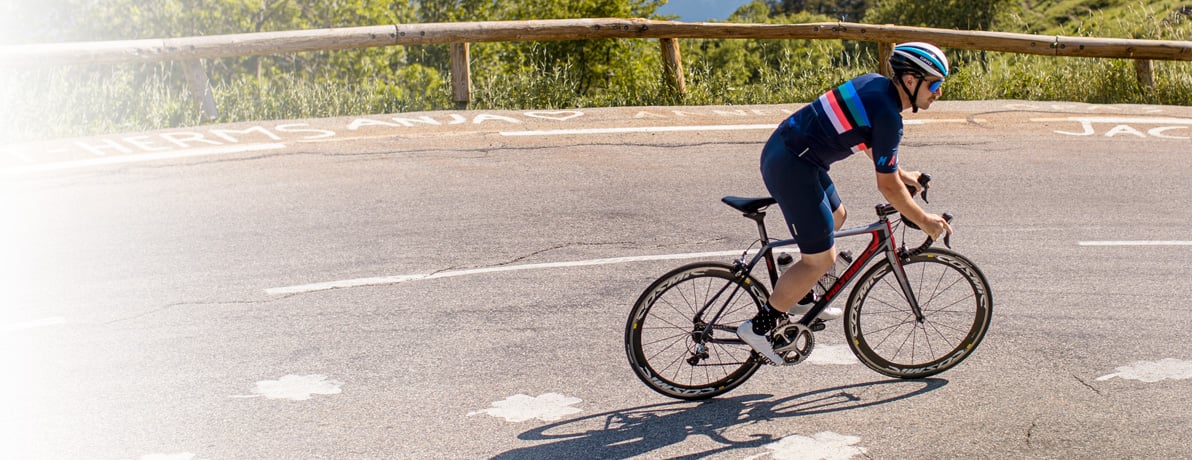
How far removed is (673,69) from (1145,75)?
6455mm

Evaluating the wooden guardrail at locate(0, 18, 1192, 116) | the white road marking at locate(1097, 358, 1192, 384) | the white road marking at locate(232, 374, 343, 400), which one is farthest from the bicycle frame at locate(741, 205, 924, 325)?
the wooden guardrail at locate(0, 18, 1192, 116)

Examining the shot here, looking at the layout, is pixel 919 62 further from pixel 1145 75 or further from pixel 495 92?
pixel 1145 75

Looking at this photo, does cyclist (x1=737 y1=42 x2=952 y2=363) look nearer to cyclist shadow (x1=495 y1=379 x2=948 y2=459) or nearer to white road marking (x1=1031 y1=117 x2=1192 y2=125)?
cyclist shadow (x1=495 y1=379 x2=948 y2=459)

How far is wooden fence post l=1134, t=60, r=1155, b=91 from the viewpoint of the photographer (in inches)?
573

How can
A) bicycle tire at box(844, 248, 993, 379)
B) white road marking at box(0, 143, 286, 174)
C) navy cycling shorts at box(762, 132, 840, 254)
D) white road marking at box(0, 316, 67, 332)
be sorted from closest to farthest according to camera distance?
navy cycling shorts at box(762, 132, 840, 254), bicycle tire at box(844, 248, 993, 379), white road marking at box(0, 316, 67, 332), white road marking at box(0, 143, 286, 174)

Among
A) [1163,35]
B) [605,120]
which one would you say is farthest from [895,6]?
[605,120]

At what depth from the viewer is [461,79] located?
43.8 feet

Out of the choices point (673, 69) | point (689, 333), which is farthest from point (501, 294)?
point (673, 69)

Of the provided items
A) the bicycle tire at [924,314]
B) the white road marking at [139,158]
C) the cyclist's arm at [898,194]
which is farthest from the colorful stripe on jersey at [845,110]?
the white road marking at [139,158]

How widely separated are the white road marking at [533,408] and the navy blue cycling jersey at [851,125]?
69.3 inches

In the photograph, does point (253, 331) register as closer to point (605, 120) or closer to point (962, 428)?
point (962, 428)

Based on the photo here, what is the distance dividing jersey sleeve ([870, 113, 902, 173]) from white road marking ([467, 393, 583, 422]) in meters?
1.97

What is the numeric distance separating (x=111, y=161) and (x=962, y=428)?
342 inches

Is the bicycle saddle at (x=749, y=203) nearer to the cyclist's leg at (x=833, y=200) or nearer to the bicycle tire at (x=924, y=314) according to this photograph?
the cyclist's leg at (x=833, y=200)
